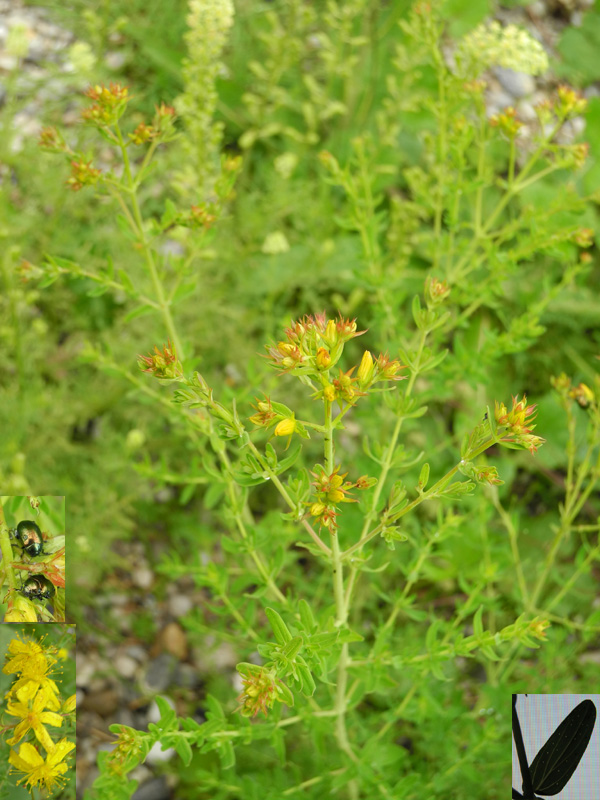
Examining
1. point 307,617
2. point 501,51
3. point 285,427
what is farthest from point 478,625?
point 501,51

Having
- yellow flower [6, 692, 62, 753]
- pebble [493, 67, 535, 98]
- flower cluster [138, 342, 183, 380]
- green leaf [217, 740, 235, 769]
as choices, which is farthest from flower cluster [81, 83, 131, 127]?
pebble [493, 67, 535, 98]

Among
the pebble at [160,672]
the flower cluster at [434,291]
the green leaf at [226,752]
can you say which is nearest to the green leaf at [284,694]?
the green leaf at [226,752]

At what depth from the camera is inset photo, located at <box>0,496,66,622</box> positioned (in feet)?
3.06

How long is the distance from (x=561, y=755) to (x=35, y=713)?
2.31ft

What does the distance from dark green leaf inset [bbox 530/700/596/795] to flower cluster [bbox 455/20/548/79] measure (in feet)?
3.98

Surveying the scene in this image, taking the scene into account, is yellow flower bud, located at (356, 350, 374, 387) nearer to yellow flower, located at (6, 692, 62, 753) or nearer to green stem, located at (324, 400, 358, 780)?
green stem, located at (324, 400, 358, 780)

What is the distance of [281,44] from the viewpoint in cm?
212

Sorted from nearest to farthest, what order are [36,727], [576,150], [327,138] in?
[36,727]
[576,150]
[327,138]

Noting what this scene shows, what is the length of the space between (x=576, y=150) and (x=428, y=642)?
89cm

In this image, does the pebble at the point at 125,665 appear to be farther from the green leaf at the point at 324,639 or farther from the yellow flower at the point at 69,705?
the green leaf at the point at 324,639

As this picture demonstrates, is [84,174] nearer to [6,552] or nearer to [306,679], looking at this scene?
[6,552]

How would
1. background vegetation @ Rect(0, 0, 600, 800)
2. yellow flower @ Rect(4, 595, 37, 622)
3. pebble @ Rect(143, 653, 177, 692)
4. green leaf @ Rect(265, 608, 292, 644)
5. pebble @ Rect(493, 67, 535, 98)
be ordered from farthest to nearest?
pebble @ Rect(493, 67, 535, 98) → pebble @ Rect(143, 653, 177, 692) → background vegetation @ Rect(0, 0, 600, 800) → yellow flower @ Rect(4, 595, 37, 622) → green leaf @ Rect(265, 608, 292, 644)

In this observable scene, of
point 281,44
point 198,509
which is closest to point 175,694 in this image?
point 198,509

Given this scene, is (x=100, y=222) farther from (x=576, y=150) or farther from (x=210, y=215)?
(x=576, y=150)
